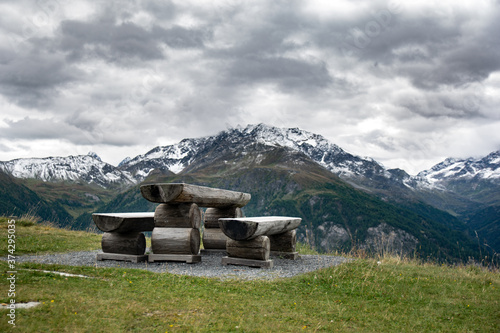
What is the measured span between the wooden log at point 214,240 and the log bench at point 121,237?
3275 millimetres

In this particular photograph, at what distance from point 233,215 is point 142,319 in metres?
9.58

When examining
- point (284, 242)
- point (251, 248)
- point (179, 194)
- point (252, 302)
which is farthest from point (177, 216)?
point (252, 302)

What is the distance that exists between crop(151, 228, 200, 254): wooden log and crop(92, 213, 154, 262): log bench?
63 centimetres

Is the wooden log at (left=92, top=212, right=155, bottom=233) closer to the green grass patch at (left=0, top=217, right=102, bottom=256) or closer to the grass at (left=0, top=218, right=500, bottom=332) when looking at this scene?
the grass at (left=0, top=218, right=500, bottom=332)

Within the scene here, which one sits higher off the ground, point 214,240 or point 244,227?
point 244,227

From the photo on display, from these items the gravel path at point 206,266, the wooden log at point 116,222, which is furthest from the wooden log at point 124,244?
the gravel path at point 206,266

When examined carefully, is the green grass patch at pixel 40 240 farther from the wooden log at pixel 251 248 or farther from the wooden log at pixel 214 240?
the wooden log at pixel 251 248

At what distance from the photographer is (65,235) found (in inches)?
733

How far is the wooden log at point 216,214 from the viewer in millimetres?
16078

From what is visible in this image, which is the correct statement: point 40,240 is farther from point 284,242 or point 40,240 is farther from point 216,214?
point 284,242

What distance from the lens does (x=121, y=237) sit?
13.4 metres

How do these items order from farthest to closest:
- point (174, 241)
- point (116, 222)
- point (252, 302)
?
1. point (174, 241)
2. point (116, 222)
3. point (252, 302)

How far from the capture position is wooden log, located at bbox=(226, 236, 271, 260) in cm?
1255

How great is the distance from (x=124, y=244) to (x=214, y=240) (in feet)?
13.5
